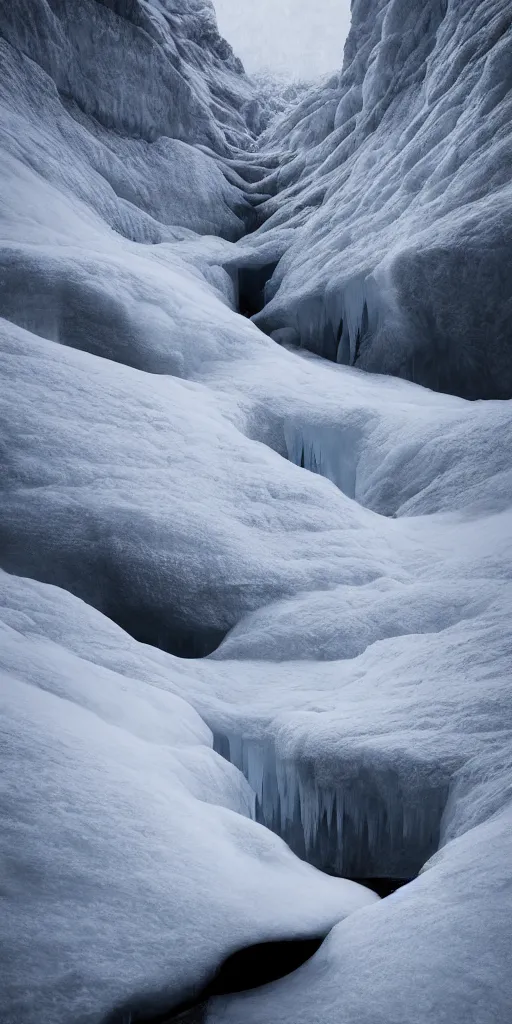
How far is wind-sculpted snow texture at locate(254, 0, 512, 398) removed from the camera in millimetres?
8797

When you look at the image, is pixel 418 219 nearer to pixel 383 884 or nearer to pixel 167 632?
pixel 167 632

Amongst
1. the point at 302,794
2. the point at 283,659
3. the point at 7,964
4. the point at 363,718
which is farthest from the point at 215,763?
the point at 7,964

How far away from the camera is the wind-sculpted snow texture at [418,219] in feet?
28.9

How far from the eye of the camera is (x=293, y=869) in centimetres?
307

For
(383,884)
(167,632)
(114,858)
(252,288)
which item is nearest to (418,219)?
(252,288)

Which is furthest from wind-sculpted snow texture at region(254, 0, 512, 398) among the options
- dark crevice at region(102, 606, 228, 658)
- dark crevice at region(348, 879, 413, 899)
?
dark crevice at region(348, 879, 413, 899)

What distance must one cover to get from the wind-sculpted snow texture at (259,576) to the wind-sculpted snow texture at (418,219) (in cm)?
5

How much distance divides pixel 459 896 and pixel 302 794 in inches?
57.0

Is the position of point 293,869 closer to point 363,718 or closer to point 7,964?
point 363,718

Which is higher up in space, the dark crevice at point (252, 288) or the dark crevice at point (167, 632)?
the dark crevice at point (252, 288)

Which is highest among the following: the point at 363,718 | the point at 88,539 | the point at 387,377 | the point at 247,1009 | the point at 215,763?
the point at 387,377

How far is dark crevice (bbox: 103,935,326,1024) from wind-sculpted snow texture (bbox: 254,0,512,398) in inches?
296

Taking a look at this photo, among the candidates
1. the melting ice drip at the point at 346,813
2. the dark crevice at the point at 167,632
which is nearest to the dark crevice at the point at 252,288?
the dark crevice at the point at 167,632

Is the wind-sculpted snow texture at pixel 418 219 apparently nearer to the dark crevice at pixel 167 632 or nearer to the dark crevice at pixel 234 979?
the dark crevice at pixel 167 632
